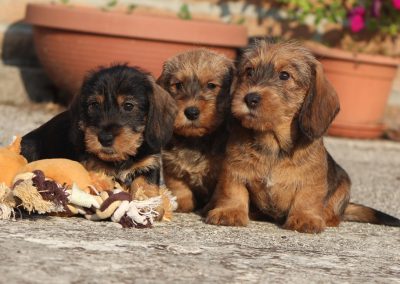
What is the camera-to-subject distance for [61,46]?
28.0 feet

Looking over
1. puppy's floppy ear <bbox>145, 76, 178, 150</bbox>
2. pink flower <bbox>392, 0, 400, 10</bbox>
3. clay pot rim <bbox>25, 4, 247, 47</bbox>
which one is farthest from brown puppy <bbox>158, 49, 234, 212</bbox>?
pink flower <bbox>392, 0, 400, 10</bbox>

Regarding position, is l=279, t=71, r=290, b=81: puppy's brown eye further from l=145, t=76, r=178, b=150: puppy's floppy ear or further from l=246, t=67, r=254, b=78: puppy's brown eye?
l=145, t=76, r=178, b=150: puppy's floppy ear

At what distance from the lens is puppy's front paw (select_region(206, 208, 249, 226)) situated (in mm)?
4672

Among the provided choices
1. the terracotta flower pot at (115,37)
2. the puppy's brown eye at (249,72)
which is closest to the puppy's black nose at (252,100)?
the puppy's brown eye at (249,72)

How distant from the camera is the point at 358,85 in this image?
913 centimetres

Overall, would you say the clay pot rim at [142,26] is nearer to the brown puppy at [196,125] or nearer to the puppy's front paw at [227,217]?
the brown puppy at [196,125]

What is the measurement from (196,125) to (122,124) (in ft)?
1.94

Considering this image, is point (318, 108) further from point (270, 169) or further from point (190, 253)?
point (190, 253)

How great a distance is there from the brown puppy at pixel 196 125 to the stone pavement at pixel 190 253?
28cm

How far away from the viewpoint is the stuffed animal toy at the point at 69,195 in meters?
4.12

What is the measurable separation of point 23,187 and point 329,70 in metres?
5.66

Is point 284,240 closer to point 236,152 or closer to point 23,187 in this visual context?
point 236,152

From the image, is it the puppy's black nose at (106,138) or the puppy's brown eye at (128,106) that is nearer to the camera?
the puppy's black nose at (106,138)

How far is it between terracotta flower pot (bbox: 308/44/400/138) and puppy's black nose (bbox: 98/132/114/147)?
5.02 metres
